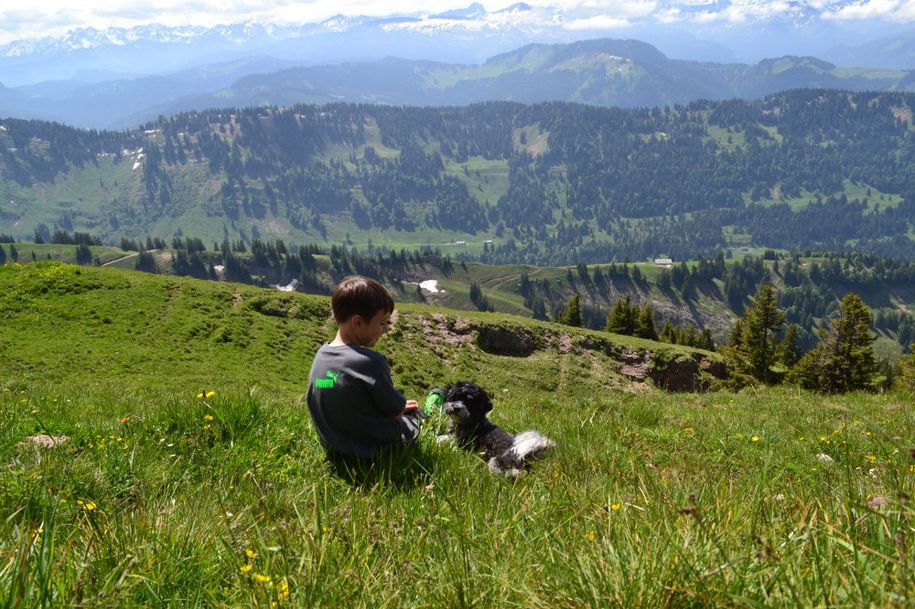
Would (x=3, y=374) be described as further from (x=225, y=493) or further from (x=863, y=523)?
(x=863, y=523)

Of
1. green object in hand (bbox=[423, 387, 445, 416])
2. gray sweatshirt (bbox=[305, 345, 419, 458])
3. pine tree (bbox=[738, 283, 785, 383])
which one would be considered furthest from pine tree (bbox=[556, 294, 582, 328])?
gray sweatshirt (bbox=[305, 345, 419, 458])

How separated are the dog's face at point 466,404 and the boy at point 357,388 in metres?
1.02

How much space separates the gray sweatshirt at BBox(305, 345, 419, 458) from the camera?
6.01m

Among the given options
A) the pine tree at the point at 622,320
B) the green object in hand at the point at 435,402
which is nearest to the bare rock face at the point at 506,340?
the green object in hand at the point at 435,402

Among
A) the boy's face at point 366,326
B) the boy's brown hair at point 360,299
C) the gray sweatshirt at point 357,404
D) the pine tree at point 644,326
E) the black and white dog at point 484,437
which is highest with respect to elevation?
the boy's brown hair at point 360,299

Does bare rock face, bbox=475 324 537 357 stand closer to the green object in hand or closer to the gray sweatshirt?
the green object in hand

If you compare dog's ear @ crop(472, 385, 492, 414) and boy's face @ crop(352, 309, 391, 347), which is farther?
dog's ear @ crop(472, 385, 492, 414)

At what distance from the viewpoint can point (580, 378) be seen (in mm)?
45938

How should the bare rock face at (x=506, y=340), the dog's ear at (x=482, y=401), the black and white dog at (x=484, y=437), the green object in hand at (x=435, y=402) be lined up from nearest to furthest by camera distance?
1. the black and white dog at (x=484, y=437)
2. the dog's ear at (x=482, y=401)
3. the green object in hand at (x=435, y=402)
4. the bare rock face at (x=506, y=340)

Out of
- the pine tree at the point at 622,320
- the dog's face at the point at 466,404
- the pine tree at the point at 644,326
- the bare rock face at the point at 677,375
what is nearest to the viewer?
the dog's face at the point at 466,404


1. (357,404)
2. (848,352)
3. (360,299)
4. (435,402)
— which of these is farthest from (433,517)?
(848,352)

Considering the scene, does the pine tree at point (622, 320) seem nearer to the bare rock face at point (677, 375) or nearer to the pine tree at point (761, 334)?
the pine tree at point (761, 334)

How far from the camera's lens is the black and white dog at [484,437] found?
6695 millimetres

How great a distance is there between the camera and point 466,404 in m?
7.50
